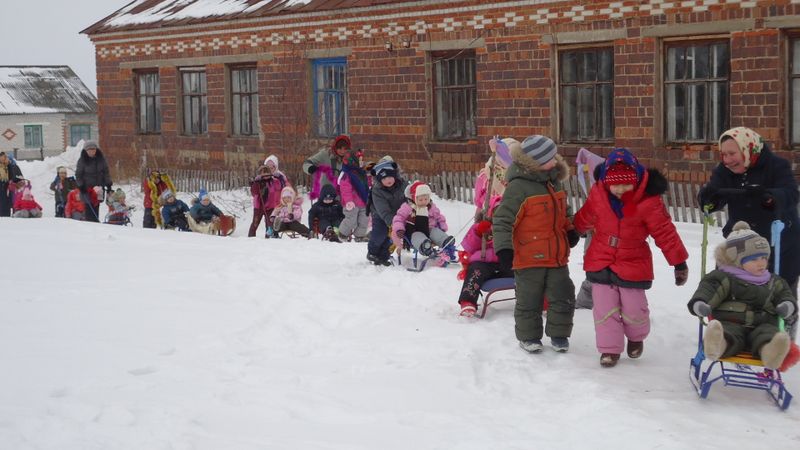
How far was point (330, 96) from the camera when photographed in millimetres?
22234

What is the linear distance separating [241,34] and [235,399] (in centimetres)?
1804

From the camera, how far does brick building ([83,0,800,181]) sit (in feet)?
50.9

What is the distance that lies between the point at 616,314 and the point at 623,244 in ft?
1.52

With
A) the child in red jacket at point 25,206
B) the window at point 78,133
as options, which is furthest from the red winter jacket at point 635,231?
the window at point 78,133

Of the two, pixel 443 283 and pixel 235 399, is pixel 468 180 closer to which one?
pixel 443 283

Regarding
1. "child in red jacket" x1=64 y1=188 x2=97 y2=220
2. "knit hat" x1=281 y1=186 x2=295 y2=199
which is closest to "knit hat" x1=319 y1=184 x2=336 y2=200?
"knit hat" x1=281 y1=186 x2=295 y2=199

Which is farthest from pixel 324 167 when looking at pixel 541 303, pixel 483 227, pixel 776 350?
pixel 776 350

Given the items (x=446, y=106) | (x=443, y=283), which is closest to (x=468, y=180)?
(x=446, y=106)

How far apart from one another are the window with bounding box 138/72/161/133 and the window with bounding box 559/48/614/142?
11878 mm

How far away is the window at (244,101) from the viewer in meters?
23.9

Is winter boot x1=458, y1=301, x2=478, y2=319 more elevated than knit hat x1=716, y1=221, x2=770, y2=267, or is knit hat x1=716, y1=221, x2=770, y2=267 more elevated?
knit hat x1=716, y1=221, x2=770, y2=267

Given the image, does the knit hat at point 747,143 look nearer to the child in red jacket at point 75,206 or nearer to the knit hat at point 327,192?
→ the knit hat at point 327,192

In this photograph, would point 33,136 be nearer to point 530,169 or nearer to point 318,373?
point 530,169

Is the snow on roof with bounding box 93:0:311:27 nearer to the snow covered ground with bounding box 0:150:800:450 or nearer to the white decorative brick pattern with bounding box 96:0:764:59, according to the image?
the white decorative brick pattern with bounding box 96:0:764:59
